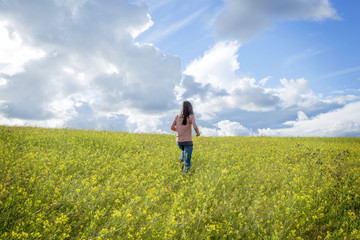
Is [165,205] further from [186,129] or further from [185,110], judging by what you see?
[185,110]

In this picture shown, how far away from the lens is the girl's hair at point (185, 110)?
698 centimetres

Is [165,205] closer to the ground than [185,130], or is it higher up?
closer to the ground

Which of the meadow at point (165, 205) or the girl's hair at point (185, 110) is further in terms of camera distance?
the girl's hair at point (185, 110)

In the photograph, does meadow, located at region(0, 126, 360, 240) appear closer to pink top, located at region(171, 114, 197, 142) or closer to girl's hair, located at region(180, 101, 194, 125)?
pink top, located at region(171, 114, 197, 142)

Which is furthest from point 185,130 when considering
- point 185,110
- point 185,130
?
point 185,110

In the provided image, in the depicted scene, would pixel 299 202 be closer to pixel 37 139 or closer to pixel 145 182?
pixel 145 182

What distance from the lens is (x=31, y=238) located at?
120 inches

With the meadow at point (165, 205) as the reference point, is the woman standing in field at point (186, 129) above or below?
above

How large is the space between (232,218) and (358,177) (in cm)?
529

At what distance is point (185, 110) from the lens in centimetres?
703

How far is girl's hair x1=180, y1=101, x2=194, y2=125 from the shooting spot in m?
6.98

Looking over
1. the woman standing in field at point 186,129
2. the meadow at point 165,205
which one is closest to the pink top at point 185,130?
the woman standing in field at point 186,129

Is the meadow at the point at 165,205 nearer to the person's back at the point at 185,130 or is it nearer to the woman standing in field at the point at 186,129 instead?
the woman standing in field at the point at 186,129

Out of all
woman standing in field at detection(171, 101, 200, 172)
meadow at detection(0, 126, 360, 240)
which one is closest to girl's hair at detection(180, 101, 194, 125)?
woman standing in field at detection(171, 101, 200, 172)
